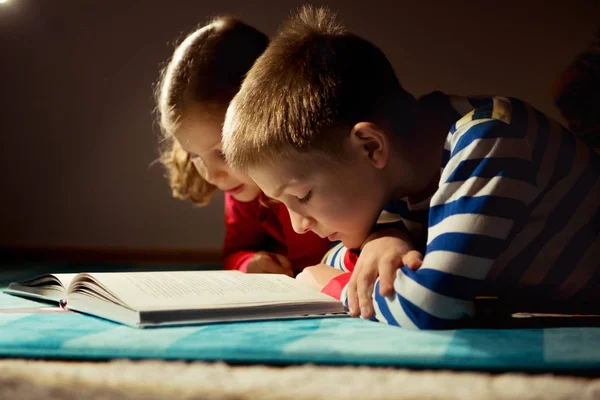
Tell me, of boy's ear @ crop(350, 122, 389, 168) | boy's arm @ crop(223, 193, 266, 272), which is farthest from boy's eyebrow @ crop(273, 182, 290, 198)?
boy's arm @ crop(223, 193, 266, 272)

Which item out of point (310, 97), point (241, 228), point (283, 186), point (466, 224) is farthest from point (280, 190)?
point (241, 228)

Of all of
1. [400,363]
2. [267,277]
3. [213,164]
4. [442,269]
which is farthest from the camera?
[213,164]

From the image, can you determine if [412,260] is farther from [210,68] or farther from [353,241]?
[210,68]

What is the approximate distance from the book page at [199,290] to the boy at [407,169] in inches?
3.2

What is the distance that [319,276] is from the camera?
1023 millimetres

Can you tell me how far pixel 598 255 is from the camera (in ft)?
2.90

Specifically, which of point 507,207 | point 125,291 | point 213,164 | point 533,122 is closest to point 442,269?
point 507,207

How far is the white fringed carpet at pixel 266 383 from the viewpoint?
1.75ft

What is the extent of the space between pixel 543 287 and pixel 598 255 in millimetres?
81

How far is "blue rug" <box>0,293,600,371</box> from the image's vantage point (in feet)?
2.00

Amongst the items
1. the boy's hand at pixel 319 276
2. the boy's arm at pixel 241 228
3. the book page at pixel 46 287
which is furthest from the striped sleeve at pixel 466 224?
the boy's arm at pixel 241 228

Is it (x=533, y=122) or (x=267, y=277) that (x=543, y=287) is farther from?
(x=267, y=277)

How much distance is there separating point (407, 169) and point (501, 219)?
7.9 inches

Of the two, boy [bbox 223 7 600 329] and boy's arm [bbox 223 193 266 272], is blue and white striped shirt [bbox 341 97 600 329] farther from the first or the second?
boy's arm [bbox 223 193 266 272]
